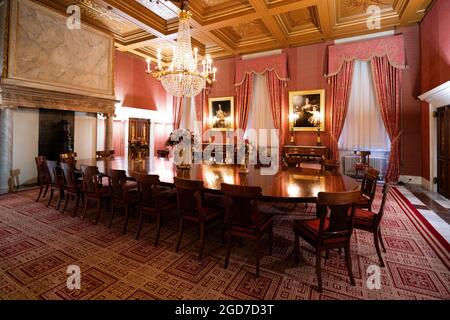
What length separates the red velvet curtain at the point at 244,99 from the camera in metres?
8.39

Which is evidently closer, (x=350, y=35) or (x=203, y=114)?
(x=350, y=35)

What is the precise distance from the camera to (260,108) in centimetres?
Answer: 841

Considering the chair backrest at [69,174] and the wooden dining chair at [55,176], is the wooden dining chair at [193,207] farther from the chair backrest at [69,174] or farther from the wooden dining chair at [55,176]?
the wooden dining chair at [55,176]

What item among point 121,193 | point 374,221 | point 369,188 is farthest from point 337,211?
point 121,193

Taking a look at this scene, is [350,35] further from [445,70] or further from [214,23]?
[214,23]

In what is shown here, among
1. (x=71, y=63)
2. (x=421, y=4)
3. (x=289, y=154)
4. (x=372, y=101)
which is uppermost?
(x=421, y=4)

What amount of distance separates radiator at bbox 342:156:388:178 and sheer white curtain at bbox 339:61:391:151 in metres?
0.31

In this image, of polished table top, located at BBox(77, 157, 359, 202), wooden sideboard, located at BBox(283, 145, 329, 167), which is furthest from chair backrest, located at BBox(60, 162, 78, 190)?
wooden sideboard, located at BBox(283, 145, 329, 167)

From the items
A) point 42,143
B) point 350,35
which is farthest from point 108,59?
point 350,35

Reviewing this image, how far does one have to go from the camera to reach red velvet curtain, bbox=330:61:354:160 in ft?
22.6

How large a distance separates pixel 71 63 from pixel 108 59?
1211 millimetres

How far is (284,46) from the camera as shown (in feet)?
25.2

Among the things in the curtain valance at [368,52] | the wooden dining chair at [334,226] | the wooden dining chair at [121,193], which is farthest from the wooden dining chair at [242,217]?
the curtain valance at [368,52]

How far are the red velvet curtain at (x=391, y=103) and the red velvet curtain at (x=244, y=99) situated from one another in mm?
3918
